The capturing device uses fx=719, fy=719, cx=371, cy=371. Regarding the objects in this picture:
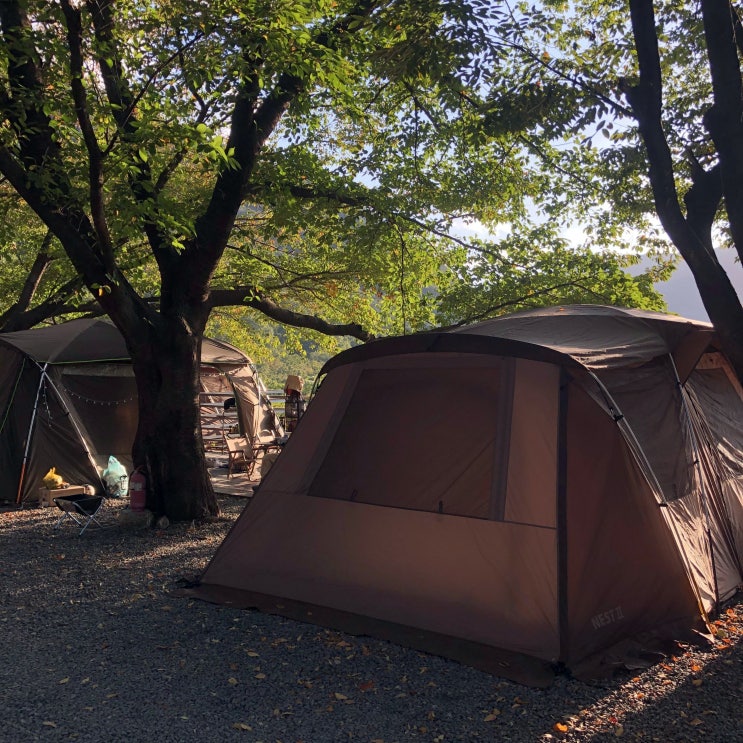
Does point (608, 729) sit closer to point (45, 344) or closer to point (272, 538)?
point (272, 538)

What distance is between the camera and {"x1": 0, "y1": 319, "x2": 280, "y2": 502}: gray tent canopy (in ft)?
33.3

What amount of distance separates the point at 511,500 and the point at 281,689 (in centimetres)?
179

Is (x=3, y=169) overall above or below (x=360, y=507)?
above

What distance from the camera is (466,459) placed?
4.92m

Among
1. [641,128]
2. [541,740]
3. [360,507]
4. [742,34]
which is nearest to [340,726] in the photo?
[541,740]

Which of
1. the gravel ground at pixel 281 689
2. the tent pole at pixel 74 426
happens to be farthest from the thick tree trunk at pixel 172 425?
the tent pole at pixel 74 426

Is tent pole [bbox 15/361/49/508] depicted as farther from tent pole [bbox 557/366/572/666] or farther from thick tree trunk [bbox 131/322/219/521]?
tent pole [bbox 557/366/572/666]

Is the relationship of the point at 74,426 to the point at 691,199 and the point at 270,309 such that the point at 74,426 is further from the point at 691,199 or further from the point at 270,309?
the point at 691,199

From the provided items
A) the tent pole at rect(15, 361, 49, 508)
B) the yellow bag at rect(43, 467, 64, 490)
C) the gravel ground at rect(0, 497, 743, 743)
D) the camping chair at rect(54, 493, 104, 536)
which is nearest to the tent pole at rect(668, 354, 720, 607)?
the gravel ground at rect(0, 497, 743, 743)

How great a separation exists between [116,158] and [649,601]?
622 centimetres

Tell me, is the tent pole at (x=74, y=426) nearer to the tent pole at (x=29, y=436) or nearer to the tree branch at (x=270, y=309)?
the tent pole at (x=29, y=436)

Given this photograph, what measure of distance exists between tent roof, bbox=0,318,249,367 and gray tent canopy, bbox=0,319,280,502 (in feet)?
0.04

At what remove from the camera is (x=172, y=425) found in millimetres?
7883

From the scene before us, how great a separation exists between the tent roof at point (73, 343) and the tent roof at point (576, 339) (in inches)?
252
